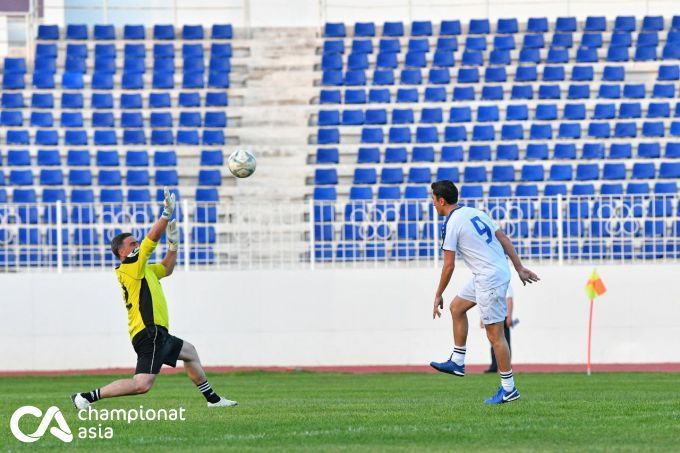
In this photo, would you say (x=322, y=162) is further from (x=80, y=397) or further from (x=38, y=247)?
(x=80, y=397)

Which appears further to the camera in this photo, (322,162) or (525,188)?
(322,162)

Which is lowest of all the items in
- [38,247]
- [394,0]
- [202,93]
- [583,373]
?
[583,373]

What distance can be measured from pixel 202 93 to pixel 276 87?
1570 millimetres

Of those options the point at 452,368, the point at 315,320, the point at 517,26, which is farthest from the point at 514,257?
the point at 517,26

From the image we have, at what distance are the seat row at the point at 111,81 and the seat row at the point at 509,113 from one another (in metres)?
2.89

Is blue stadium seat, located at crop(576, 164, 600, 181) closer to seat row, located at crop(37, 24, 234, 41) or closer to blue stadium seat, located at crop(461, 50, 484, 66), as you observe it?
blue stadium seat, located at crop(461, 50, 484, 66)

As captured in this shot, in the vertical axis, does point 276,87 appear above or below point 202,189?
above

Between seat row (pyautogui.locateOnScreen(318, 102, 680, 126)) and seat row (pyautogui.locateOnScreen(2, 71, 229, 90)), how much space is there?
289 cm

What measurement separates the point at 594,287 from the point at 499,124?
763 cm

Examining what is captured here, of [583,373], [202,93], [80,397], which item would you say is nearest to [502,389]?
[80,397]

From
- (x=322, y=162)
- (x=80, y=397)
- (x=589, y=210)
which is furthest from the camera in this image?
(x=322, y=162)

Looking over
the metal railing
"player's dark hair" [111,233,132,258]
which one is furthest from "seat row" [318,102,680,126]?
"player's dark hair" [111,233,132,258]

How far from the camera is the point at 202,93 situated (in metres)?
28.2

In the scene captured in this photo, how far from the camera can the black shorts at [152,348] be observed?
35.0ft
